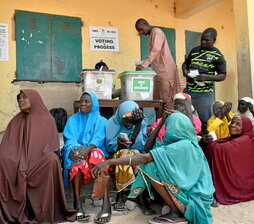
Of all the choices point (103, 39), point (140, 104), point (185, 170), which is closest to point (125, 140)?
point (185, 170)

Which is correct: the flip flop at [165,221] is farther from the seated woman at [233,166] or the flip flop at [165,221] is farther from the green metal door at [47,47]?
the green metal door at [47,47]

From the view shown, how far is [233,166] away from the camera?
12.9 ft

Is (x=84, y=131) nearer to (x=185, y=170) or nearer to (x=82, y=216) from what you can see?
(x=82, y=216)

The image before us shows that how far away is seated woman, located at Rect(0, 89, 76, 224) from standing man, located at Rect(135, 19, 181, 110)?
2237 mm

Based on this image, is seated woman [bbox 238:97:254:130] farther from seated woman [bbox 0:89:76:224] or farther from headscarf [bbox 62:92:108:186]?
seated woman [bbox 0:89:76:224]

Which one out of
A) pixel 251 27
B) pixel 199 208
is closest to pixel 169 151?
pixel 199 208

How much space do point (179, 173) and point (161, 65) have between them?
2.65 meters

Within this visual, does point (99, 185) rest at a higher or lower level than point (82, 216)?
higher

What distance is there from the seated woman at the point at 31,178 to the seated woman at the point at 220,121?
7.38 ft

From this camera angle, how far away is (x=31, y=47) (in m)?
6.45

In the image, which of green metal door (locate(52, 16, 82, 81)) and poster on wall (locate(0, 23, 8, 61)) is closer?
poster on wall (locate(0, 23, 8, 61))

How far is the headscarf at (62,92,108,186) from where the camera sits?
146 inches

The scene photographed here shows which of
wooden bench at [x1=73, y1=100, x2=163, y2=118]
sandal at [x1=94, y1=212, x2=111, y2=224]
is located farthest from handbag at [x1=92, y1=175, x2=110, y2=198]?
wooden bench at [x1=73, y1=100, x2=163, y2=118]

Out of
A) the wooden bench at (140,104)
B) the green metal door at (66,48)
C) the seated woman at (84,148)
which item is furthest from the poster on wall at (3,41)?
the seated woman at (84,148)
